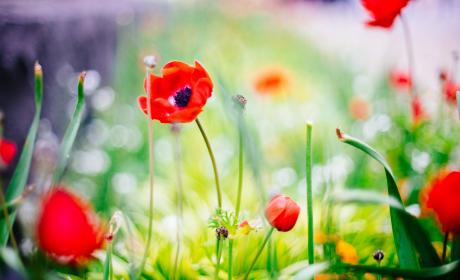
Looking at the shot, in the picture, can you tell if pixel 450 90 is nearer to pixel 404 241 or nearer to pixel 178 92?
pixel 404 241

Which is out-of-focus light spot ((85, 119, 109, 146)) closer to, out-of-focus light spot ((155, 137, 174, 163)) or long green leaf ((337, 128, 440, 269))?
out-of-focus light spot ((155, 137, 174, 163))

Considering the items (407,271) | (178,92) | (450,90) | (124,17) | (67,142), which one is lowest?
(407,271)

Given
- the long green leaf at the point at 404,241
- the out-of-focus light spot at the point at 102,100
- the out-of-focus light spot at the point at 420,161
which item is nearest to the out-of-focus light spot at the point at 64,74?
the out-of-focus light spot at the point at 102,100

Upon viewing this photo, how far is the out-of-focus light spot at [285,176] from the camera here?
3.39ft

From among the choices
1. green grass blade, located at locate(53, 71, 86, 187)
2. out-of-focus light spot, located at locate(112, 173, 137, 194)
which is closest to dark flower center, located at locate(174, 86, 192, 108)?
green grass blade, located at locate(53, 71, 86, 187)

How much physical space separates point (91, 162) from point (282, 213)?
863mm

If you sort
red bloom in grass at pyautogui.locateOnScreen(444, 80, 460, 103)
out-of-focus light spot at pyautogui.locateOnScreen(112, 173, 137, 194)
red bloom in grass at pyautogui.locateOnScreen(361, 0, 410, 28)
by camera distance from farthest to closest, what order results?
out-of-focus light spot at pyautogui.locateOnScreen(112, 173, 137, 194)
red bloom in grass at pyautogui.locateOnScreen(444, 80, 460, 103)
red bloom in grass at pyautogui.locateOnScreen(361, 0, 410, 28)

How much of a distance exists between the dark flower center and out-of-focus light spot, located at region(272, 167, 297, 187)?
61cm

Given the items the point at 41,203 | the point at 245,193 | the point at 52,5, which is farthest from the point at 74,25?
the point at 41,203

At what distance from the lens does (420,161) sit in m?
0.83

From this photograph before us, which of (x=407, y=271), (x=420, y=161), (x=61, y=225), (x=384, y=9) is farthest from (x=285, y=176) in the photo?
(x=61, y=225)

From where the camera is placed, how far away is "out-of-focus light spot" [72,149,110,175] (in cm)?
104

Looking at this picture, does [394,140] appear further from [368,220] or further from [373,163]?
[368,220]

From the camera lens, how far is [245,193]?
1007 millimetres
